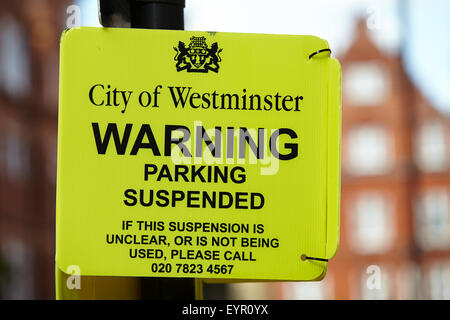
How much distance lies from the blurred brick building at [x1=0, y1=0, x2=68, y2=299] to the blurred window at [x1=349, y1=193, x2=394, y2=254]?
15438mm

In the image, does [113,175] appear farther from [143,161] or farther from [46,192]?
[46,192]

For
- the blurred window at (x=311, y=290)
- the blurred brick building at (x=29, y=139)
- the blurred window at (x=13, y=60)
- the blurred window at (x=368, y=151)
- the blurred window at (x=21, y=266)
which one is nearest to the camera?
the blurred window at (x=13, y=60)

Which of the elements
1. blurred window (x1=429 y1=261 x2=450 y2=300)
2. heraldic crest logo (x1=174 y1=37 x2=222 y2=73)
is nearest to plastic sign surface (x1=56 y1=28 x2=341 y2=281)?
heraldic crest logo (x1=174 y1=37 x2=222 y2=73)

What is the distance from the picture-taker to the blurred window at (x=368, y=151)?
135 feet

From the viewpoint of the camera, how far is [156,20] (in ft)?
7.47

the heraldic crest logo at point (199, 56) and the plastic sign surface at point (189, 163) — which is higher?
the heraldic crest logo at point (199, 56)

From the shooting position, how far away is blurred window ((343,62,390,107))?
132 ft

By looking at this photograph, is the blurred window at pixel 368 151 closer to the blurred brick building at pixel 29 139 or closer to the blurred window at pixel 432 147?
the blurred window at pixel 432 147

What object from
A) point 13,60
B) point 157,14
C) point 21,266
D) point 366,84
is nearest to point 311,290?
point 366,84

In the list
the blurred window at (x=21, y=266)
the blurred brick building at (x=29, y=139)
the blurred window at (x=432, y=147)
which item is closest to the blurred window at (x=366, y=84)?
the blurred window at (x=432, y=147)

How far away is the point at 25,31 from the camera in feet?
100

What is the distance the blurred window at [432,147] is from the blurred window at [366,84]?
8.30 ft
